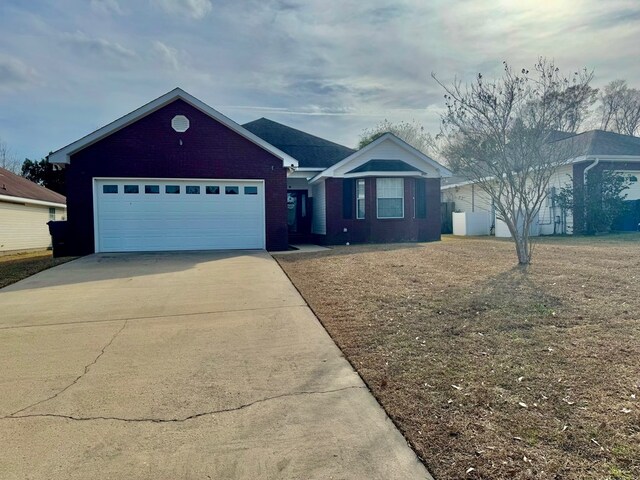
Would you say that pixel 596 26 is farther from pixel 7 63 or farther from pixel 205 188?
pixel 7 63

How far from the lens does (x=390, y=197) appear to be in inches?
660

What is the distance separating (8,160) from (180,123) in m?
40.6

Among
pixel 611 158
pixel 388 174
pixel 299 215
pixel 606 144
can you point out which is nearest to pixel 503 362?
pixel 388 174

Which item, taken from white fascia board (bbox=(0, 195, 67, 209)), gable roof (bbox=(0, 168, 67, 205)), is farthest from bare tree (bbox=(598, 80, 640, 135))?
gable roof (bbox=(0, 168, 67, 205))

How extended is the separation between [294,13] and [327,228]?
27.3 feet

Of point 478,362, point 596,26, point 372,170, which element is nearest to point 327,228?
point 372,170

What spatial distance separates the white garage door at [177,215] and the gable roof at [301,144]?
18.2 feet

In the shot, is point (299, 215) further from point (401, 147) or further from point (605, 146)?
point (605, 146)

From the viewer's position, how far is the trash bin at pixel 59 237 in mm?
13133

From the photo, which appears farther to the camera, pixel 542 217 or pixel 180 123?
pixel 542 217

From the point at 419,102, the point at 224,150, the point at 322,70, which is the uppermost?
the point at 322,70

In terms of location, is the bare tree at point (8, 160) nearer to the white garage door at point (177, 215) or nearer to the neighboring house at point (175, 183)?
the neighboring house at point (175, 183)

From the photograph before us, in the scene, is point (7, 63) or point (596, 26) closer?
point (596, 26)

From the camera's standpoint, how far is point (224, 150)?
14188mm
